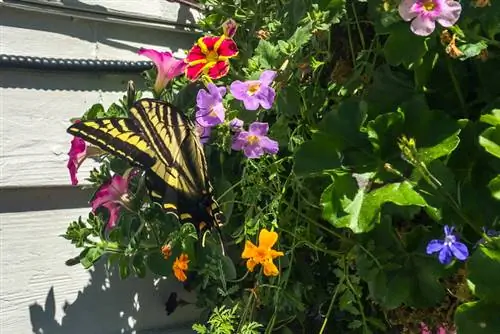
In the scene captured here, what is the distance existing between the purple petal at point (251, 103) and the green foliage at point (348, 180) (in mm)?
73

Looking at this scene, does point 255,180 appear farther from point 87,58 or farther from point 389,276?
point 87,58

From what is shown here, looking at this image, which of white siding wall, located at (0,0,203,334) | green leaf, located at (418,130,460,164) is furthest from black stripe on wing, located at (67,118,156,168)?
green leaf, located at (418,130,460,164)

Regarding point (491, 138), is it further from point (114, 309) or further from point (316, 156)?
point (114, 309)

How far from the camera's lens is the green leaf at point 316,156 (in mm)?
1266

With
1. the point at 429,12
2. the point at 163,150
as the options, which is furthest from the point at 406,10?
the point at 163,150

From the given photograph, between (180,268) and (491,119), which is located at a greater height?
(491,119)

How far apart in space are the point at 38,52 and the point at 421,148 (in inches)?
36.6

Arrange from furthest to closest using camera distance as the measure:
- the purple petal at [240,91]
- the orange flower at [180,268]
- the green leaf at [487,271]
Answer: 1. the orange flower at [180,268]
2. the purple petal at [240,91]
3. the green leaf at [487,271]

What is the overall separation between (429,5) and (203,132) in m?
0.53

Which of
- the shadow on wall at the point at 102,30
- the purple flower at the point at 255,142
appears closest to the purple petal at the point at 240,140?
the purple flower at the point at 255,142

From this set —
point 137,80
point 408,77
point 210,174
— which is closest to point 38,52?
point 137,80

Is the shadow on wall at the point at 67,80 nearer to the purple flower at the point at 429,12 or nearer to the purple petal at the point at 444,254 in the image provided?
the purple flower at the point at 429,12

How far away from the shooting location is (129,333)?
1.80 m

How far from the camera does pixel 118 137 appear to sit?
141 centimetres
